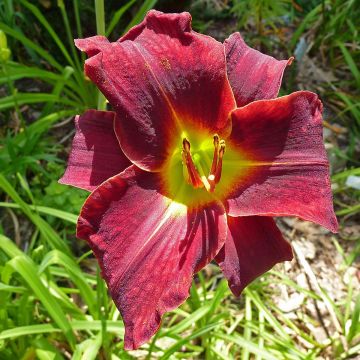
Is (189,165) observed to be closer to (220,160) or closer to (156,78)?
(220,160)

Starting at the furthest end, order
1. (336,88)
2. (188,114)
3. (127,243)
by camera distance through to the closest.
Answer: (336,88) → (188,114) → (127,243)

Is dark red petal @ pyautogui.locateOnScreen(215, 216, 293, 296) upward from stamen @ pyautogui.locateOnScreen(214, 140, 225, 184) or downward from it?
downward

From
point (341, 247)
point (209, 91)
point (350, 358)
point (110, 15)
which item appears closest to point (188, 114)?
point (209, 91)

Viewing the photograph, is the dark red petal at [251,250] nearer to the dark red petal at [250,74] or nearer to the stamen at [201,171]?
the stamen at [201,171]

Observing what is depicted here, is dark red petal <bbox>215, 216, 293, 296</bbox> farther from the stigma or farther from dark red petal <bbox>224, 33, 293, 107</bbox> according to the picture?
dark red petal <bbox>224, 33, 293, 107</bbox>

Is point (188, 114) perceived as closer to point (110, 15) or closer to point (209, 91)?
point (209, 91)

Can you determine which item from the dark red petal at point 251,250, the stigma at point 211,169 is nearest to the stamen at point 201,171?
the stigma at point 211,169

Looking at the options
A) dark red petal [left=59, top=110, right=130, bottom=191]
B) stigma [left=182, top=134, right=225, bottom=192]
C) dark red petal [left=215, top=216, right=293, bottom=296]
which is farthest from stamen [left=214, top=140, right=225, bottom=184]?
dark red petal [left=59, top=110, right=130, bottom=191]

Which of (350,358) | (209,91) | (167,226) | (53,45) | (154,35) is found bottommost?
(350,358)
